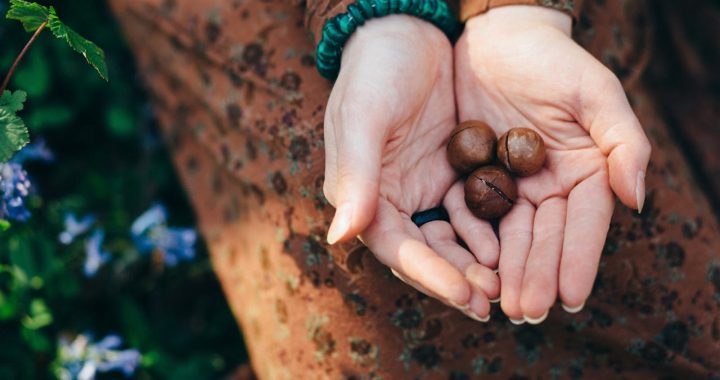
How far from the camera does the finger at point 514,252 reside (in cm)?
112

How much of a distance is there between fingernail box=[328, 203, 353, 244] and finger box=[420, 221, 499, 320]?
0.71ft

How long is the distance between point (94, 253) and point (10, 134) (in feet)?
2.43

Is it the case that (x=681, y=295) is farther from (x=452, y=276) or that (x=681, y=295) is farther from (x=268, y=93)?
(x=268, y=93)

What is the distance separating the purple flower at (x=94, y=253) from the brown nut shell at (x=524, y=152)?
109cm

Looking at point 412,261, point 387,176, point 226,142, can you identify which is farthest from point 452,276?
point 226,142

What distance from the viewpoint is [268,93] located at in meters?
1.50

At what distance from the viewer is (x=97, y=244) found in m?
Answer: 1.69

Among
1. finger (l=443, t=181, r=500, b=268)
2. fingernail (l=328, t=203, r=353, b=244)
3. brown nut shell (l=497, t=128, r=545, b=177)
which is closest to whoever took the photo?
fingernail (l=328, t=203, r=353, b=244)

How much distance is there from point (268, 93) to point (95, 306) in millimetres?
936

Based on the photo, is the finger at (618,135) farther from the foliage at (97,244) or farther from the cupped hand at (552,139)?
the foliage at (97,244)

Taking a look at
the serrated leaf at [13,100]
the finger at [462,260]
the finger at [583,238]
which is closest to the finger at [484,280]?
the finger at [462,260]

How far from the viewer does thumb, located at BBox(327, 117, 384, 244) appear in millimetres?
1111

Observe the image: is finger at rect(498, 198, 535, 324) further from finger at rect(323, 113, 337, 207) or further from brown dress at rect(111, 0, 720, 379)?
finger at rect(323, 113, 337, 207)

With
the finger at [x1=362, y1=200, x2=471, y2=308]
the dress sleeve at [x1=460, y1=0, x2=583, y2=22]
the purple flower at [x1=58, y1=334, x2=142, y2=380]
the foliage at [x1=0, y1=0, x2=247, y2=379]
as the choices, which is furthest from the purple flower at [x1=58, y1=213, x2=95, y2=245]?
the dress sleeve at [x1=460, y1=0, x2=583, y2=22]
